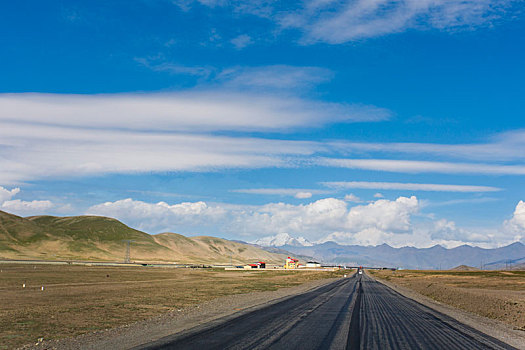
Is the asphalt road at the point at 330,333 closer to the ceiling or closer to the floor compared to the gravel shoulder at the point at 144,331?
closer to the ceiling

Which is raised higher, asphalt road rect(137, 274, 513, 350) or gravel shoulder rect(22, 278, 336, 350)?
asphalt road rect(137, 274, 513, 350)

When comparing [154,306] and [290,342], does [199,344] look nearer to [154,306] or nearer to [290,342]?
[290,342]

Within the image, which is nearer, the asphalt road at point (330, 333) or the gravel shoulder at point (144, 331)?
the asphalt road at point (330, 333)

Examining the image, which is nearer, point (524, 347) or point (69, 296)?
point (524, 347)

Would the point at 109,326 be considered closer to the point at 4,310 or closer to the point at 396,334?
the point at 4,310

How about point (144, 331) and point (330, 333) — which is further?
point (144, 331)

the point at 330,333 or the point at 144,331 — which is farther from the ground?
the point at 330,333

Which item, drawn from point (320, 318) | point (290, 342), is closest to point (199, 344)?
point (290, 342)

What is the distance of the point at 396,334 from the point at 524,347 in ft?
17.4

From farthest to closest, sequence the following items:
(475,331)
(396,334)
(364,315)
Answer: (364,315) < (475,331) < (396,334)

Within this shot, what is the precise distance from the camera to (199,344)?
18375 millimetres

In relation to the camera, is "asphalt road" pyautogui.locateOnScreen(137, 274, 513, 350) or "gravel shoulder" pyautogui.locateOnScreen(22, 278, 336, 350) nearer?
"asphalt road" pyautogui.locateOnScreen(137, 274, 513, 350)

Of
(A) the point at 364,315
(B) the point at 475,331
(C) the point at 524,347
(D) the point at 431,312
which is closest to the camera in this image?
(C) the point at 524,347

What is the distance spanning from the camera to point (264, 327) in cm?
2327
